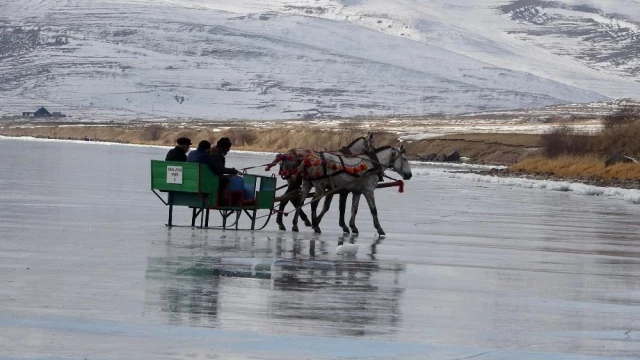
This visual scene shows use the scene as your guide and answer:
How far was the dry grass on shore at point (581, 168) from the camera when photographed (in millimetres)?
53500

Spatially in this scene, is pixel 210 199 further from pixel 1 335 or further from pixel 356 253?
pixel 1 335

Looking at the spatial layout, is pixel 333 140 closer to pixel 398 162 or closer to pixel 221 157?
pixel 398 162

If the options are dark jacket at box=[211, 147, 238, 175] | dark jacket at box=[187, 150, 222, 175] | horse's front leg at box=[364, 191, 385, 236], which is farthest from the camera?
horse's front leg at box=[364, 191, 385, 236]

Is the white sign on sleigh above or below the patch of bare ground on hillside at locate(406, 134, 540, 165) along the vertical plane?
above

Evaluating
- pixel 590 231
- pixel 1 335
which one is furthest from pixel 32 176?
pixel 1 335

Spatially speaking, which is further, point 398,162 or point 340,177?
point 398,162

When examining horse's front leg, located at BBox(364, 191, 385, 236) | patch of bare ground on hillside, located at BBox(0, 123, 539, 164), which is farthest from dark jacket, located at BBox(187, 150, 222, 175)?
patch of bare ground on hillside, located at BBox(0, 123, 539, 164)

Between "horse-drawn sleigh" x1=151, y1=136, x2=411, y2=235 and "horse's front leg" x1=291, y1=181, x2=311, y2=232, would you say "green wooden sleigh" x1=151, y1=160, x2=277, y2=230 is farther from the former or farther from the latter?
"horse's front leg" x1=291, y1=181, x2=311, y2=232

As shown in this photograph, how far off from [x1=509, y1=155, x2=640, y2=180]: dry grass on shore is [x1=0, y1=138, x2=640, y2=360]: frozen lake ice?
89.1 feet

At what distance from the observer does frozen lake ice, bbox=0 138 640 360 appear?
35.5 feet

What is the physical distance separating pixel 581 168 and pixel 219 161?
123 ft

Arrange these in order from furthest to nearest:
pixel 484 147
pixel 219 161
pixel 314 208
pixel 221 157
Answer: pixel 484 147 → pixel 314 208 → pixel 221 157 → pixel 219 161

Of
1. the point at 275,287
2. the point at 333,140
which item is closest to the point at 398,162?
the point at 275,287

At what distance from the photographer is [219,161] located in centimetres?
2209
